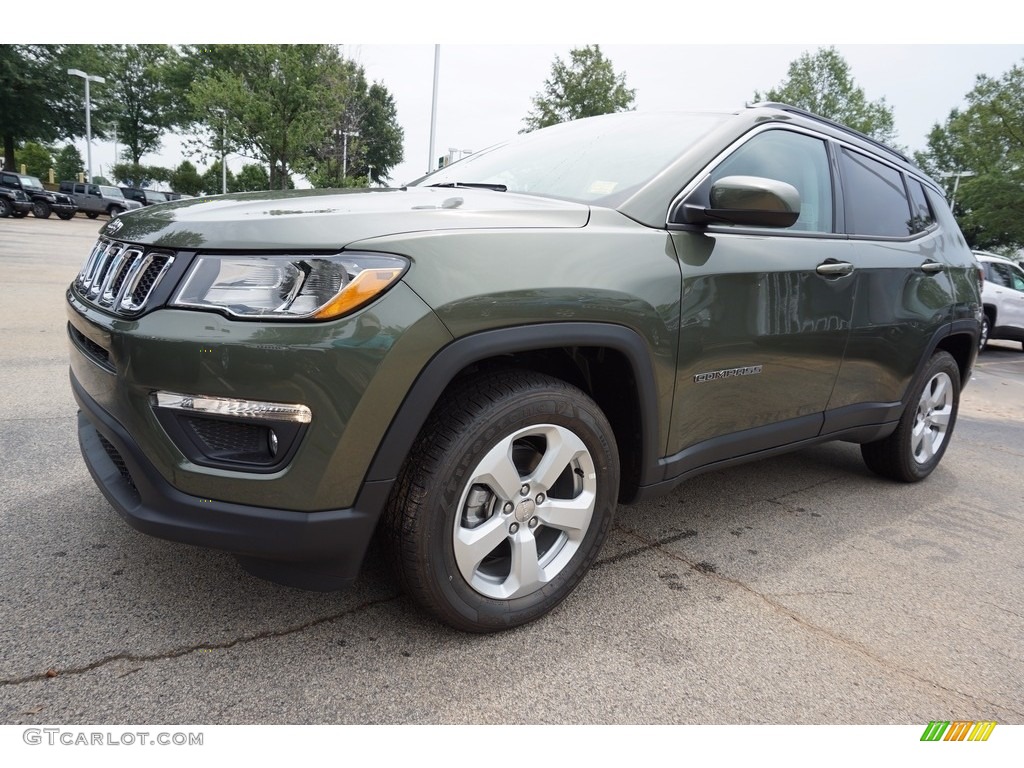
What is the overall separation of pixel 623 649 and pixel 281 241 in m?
1.50

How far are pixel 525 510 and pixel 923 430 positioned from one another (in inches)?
113

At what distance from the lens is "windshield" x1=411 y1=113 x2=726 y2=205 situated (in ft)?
8.17

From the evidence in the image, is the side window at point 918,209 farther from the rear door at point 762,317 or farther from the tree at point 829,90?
the tree at point 829,90

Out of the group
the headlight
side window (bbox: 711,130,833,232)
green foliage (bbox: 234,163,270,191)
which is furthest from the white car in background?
green foliage (bbox: 234,163,270,191)

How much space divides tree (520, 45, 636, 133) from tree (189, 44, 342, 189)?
10354mm

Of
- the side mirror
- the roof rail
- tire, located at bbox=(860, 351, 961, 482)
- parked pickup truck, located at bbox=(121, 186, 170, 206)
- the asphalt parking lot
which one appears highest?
the roof rail

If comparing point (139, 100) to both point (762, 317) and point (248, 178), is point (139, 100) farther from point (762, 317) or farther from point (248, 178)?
point (762, 317)

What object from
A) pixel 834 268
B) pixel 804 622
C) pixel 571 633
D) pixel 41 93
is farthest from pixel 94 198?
pixel 804 622

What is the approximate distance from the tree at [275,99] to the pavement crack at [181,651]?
75.1ft

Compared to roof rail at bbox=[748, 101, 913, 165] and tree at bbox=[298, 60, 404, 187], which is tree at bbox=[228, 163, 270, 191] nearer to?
tree at bbox=[298, 60, 404, 187]

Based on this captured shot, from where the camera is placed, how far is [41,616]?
6.62 feet

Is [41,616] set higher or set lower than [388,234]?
lower

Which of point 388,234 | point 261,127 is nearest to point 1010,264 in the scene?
point 388,234

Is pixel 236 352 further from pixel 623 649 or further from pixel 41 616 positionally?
pixel 623 649
